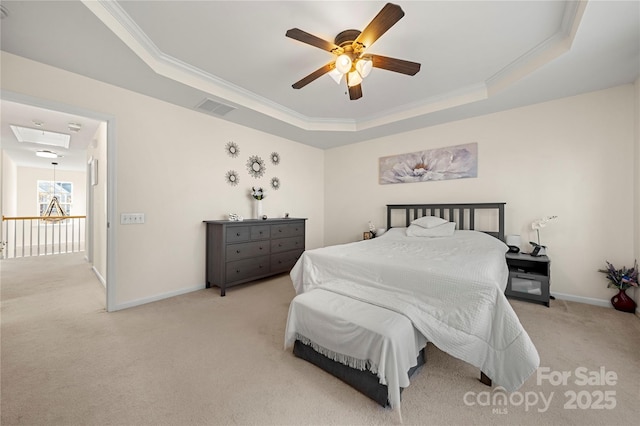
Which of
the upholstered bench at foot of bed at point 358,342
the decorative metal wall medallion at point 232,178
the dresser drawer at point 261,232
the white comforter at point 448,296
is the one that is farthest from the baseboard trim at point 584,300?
the decorative metal wall medallion at point 232,178

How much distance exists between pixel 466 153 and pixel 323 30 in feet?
9.72

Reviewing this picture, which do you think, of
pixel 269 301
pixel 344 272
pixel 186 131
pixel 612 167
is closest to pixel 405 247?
pixel 344 272

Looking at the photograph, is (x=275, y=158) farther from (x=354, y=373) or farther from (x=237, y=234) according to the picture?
(x=354, y=373)

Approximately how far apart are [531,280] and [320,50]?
12.4 feet

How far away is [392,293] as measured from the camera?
1.98 metres

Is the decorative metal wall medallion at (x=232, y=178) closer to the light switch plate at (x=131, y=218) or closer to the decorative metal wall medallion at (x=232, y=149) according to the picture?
the decorative metal wall medallion at (x=232, y=149)

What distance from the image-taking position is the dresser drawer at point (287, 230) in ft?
13.4

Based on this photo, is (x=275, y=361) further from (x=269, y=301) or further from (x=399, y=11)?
(x=399, y=11)

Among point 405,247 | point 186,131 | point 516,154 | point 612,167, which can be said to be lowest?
point 405,247

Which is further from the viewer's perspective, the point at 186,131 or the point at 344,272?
the point at 186,131

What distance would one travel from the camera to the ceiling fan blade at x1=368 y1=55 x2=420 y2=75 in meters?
2.07

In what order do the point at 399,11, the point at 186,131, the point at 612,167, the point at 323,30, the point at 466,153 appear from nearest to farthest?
the point at 399,11
the point at 323,30
the point at 612,167
the point at 186,131
the point at 466,153

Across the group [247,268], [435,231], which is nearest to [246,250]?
[247,268]

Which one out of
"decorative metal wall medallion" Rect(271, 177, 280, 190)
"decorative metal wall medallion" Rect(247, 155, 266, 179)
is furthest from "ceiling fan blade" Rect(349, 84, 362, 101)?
"decorative metal wall medallion" Rect(271, 177, 280, 190)
